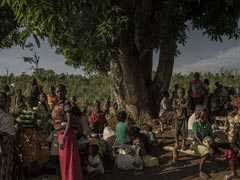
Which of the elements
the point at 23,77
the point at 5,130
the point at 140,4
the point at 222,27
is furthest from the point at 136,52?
the point at 23,77

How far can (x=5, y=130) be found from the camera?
11.5 meters

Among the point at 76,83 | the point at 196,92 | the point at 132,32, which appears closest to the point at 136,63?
the point at 132,32

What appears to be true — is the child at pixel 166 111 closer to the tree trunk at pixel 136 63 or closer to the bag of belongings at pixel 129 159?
the tree trunk at pixel 136 63

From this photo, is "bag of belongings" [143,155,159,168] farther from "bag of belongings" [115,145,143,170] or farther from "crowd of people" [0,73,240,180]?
"bag of belongings" [115,145,143,170]

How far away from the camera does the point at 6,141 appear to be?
11.8 m

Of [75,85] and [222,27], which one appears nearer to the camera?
[222,27]

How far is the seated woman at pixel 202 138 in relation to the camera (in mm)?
13376

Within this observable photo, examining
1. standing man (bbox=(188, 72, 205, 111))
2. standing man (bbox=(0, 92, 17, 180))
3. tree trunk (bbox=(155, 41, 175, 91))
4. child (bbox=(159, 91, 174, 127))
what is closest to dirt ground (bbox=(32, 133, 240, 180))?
standing man (bbox=(0, 92, 17, 180))

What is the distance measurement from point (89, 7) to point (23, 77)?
25.3 meters

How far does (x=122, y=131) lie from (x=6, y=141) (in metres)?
3.35

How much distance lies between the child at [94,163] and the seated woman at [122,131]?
0.75 metres

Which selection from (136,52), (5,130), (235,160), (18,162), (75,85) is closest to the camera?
(5,130)

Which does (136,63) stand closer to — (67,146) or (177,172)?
(177,172)

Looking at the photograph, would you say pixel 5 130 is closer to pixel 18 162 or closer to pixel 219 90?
pixel 18 162
